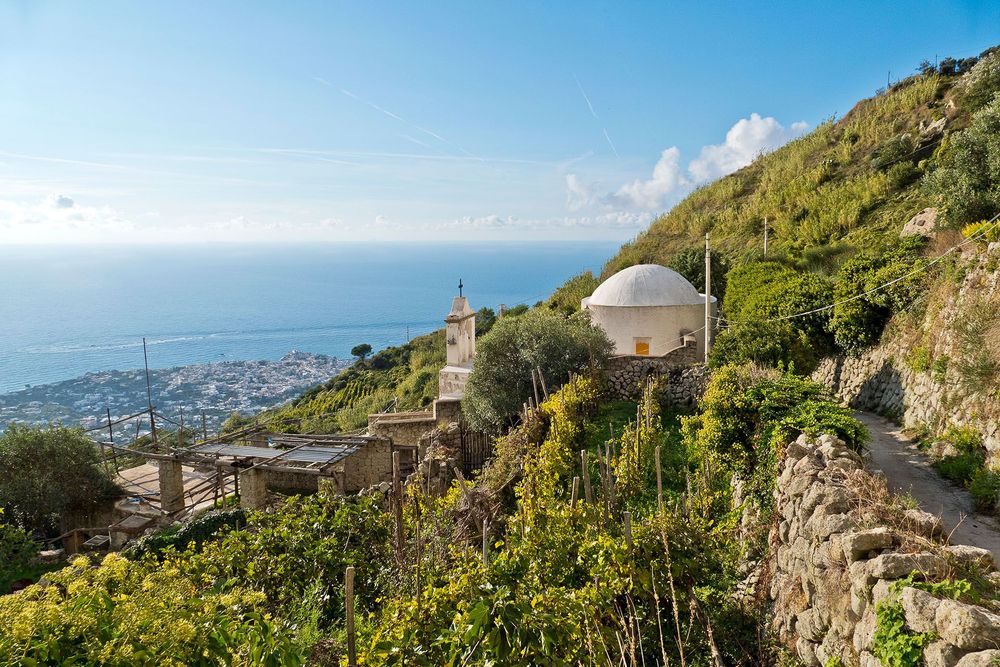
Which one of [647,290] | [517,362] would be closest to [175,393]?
[517,362]

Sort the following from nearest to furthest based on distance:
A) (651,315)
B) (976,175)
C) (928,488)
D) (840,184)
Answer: (928,488) → (976,175) → (651,315) → (840,184)

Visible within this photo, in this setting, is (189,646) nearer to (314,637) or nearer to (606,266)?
(314,637)

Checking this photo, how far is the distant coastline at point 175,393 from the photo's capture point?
118 feet

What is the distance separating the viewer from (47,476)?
15.2 meters

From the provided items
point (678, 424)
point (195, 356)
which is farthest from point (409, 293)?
point (678, 424)

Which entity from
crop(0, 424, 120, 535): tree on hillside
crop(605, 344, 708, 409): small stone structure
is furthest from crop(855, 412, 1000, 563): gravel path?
crop(0, 424, 120, 535): tree on hillside

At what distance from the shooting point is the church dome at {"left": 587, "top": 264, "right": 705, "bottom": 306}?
1850 cm

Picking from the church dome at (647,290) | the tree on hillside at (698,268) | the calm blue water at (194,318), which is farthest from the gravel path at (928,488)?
the calm blue water at (194,318)

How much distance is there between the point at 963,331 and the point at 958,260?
2.64 meters

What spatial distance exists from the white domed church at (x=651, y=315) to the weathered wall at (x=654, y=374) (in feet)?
7.13

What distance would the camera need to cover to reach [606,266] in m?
35.7

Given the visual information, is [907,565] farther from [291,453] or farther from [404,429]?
[404,429]

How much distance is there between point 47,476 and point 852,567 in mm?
18399

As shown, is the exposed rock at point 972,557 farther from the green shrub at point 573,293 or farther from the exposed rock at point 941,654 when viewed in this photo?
the green shrub at point 573,293
